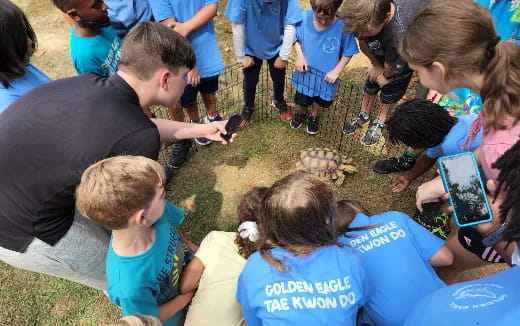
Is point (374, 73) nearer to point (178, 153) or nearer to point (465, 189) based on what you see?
point (465, 189)

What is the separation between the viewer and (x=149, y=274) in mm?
1823

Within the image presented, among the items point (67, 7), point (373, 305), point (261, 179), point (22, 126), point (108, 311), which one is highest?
point (67, 7)

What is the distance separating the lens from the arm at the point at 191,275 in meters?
2.16

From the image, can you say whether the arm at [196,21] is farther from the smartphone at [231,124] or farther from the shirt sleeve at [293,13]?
the smartphone at [231,124]

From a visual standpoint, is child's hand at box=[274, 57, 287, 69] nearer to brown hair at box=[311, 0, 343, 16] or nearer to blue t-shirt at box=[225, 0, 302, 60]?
blue t-shirt at box=[225, 0, 302, 60]

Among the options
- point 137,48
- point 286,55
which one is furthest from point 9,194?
point 286,55

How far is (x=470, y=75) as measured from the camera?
177 centimetres

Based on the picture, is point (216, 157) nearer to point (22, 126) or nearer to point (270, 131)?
point (270, 131)

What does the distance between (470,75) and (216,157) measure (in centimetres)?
267

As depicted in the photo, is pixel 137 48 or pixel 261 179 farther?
pixel 261 179

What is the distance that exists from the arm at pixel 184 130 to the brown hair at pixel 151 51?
1.73 ft

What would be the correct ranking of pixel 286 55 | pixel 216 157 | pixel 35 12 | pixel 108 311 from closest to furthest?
pixel 108 311 → pixel 286 55 → pixel 216 157 → pixel 35 12

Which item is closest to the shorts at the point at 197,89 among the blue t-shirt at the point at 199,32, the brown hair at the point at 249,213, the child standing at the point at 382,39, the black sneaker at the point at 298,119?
the blue t-shirt at the point at 199,32

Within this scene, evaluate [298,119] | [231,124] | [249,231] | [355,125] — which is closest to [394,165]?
[355,125]
